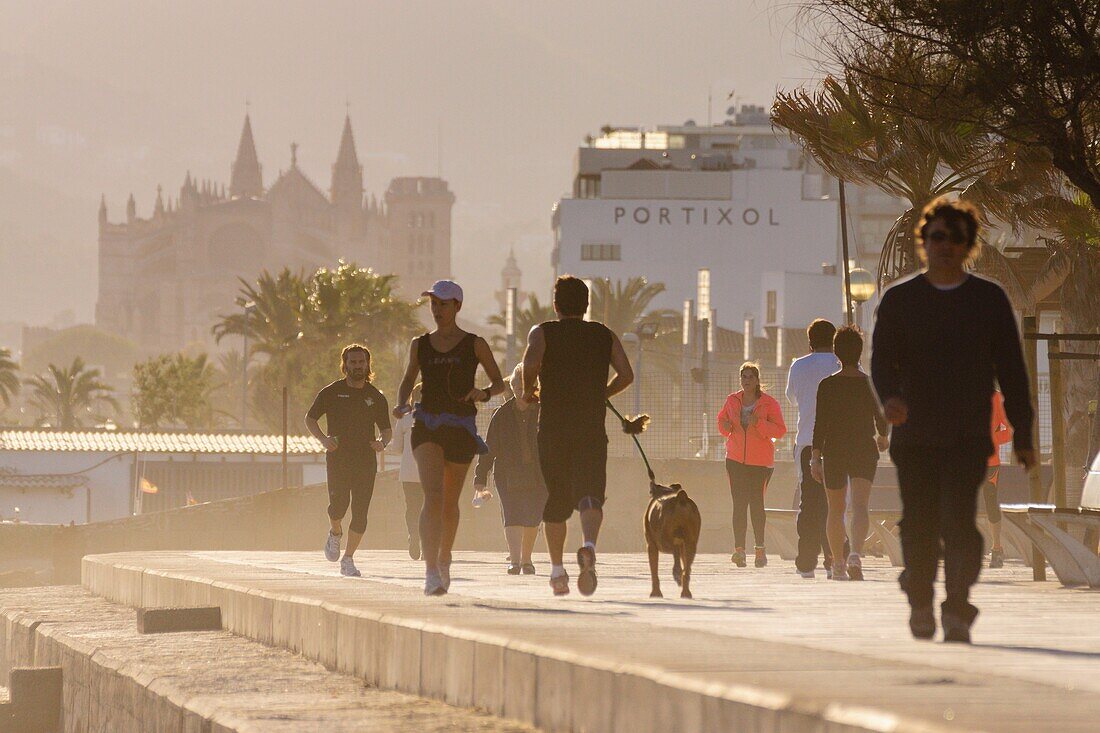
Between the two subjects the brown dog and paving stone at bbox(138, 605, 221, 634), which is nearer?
the brown dog

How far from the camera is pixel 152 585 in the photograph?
58.6ft

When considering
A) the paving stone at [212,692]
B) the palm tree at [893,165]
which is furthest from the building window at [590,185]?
the paving stone at [212,692]

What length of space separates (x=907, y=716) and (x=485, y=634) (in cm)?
330

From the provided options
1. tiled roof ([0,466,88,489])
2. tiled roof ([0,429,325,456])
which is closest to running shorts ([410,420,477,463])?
tiled roof ([0,429,325,456])

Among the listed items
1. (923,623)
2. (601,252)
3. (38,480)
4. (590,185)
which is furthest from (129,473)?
(923,623)

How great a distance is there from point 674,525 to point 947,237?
3.85 metres

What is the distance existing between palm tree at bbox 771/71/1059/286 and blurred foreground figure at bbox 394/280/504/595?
11.4 m

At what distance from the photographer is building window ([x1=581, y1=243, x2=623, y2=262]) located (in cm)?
11625

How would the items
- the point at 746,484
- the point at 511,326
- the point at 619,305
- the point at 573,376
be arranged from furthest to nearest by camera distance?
the point at 619,305
the point at 511,326
the point at 746,484
the point at 573,376

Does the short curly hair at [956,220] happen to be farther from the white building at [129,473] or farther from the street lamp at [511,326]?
the white building at [129,473]

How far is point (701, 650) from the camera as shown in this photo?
708 centimetres

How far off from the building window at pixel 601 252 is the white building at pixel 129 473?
129 feet

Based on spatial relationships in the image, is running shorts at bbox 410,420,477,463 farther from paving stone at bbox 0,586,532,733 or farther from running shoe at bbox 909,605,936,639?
running shoe at bbox 909,605,936,639

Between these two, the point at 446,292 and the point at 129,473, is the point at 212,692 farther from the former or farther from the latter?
the point at 129,473
